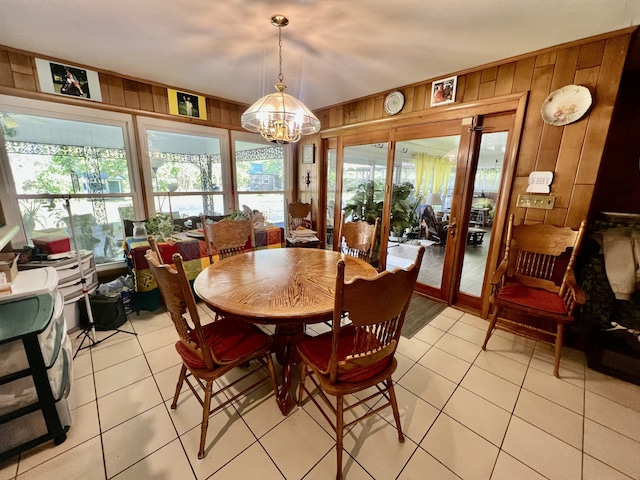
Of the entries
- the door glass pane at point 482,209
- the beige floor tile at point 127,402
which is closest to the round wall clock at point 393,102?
the door glass pane at point 482,209

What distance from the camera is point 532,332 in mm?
2387

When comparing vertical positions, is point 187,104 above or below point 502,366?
above

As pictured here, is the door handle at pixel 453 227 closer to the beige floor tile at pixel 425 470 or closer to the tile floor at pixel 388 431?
the tile floor at pixel 388 431

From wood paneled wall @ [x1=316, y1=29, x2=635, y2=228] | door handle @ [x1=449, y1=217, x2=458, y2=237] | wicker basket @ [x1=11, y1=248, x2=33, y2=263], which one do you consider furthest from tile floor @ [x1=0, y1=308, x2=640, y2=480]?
wood paneled wall @ [x1=316, y1=29, x2=635, y2=228]

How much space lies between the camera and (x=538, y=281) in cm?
223

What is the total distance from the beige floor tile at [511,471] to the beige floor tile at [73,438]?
2.13m

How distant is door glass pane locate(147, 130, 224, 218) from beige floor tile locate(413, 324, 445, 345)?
3091 millimetres

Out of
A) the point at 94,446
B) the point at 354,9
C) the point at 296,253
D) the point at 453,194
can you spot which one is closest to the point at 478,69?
the point at 453,194

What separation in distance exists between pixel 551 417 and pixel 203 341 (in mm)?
2102

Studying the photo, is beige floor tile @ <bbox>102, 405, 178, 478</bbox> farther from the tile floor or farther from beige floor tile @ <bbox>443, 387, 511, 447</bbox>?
beige floor tile @ <bbox>443, 387, 511, 447</bbox>

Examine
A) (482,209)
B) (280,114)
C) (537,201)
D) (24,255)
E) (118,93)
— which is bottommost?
(24,255)

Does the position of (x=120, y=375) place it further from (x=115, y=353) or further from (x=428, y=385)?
(x=428, y=385)

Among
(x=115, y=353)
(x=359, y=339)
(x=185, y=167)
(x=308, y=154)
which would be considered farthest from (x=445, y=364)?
(x=185, y=167)

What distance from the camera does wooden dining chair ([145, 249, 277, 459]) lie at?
113cm
